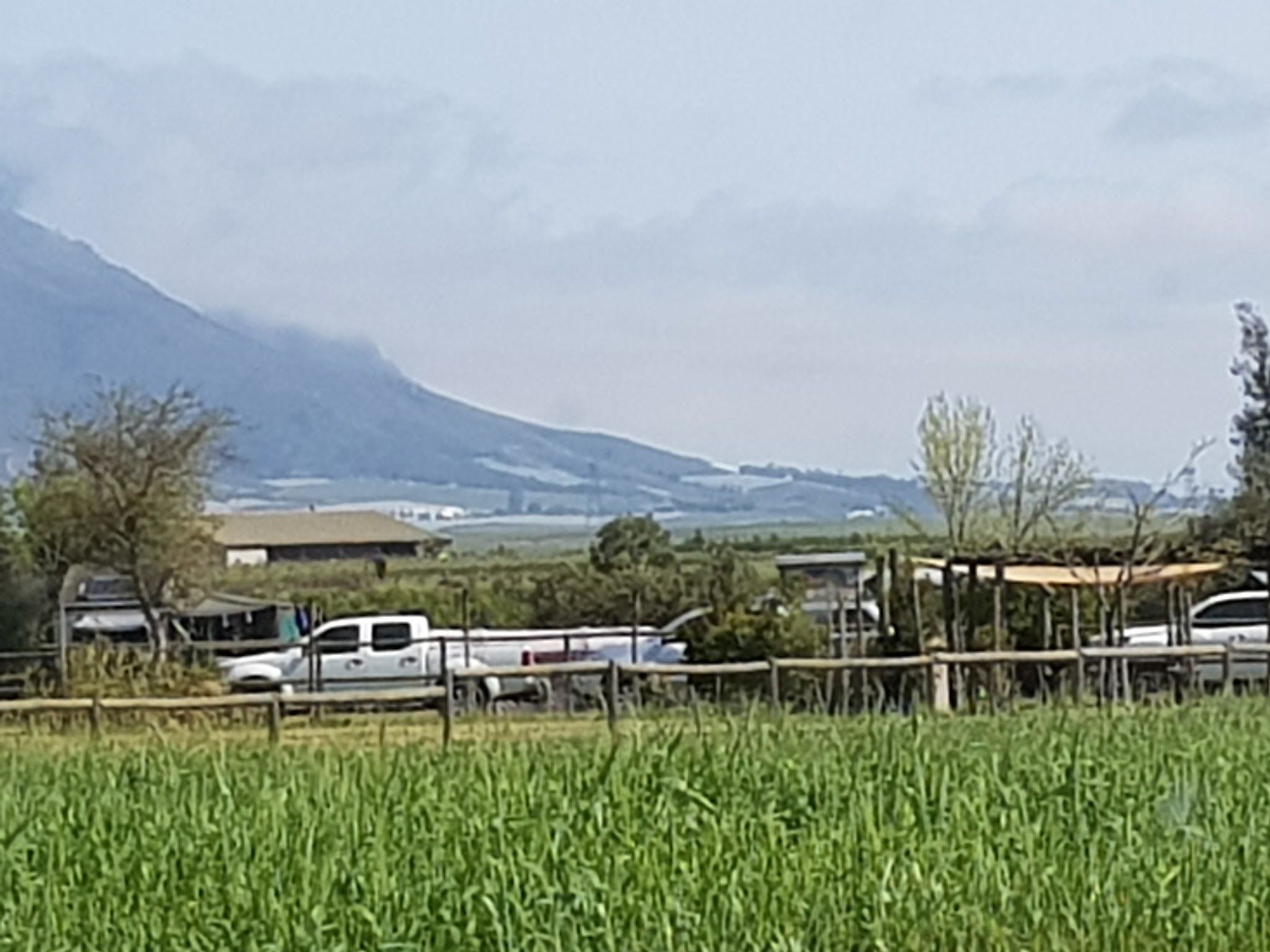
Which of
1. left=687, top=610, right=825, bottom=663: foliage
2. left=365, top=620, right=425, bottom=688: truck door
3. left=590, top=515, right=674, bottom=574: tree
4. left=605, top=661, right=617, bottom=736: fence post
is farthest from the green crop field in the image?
left=590, top=515, right=674, bottom=574: tree

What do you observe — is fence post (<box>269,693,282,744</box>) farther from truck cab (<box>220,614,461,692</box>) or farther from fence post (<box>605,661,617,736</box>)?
truck cab (<box>220,614,461,692</box>)

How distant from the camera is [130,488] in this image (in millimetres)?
40406

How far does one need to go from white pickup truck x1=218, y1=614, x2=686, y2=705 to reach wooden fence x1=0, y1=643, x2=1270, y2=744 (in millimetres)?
7400

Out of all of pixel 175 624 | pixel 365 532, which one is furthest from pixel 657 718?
pixel 365 532

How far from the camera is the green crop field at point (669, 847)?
9.83m

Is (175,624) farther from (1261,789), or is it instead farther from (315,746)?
(1261,789)

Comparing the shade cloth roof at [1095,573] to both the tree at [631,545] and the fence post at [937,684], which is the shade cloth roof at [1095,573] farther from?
the tree at [631,545]

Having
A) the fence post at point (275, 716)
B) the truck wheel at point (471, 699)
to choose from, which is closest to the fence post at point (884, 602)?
the truck wheel at point (471, 699)

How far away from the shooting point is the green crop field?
9.83m

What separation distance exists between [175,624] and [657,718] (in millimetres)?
22853

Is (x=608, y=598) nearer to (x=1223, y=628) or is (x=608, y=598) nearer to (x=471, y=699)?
(x=1223, y=628)

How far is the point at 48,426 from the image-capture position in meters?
42.0

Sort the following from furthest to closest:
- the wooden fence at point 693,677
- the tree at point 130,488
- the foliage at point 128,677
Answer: the tree at point 130,488
the foliage at point 128,677
the wooden fence at point 693,677

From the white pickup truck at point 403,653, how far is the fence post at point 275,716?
9.67 meters
